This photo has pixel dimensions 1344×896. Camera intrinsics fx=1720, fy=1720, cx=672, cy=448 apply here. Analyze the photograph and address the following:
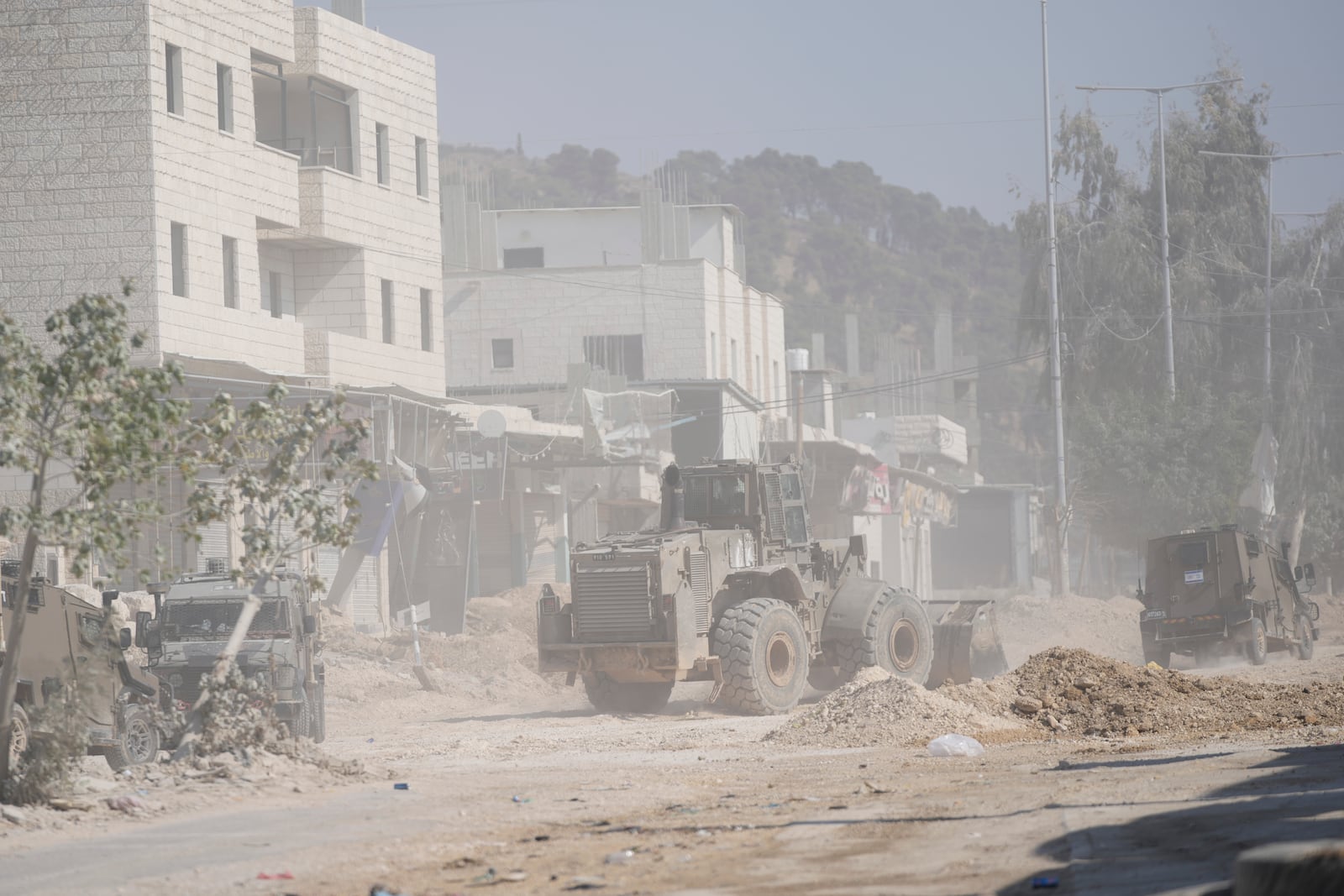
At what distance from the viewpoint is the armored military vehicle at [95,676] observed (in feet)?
54.5

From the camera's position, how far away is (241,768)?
13844mm

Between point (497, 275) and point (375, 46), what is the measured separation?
1662 centimetres

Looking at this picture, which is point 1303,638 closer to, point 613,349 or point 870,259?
point 613,349

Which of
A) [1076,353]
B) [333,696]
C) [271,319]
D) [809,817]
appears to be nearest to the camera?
[809,817]

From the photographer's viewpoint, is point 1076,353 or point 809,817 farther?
point 1076,353

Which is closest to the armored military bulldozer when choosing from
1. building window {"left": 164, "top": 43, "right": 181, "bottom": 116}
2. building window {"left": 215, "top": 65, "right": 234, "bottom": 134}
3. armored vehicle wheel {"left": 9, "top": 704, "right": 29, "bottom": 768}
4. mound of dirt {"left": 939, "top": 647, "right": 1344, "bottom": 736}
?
mound of dirt {"left": 939, "top": 647, "right": 1344, "bottom": 736}

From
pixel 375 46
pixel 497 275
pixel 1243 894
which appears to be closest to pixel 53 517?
pixel 1243 894

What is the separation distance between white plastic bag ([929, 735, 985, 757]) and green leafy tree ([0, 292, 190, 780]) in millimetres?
7394

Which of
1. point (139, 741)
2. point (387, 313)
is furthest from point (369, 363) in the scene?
point (139, 741)

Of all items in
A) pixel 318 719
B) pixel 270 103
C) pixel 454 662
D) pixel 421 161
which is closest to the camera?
pixel 318 719

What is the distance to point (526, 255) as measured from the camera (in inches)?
2386

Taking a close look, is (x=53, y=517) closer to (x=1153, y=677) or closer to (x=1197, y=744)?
(x=1197, y=744)

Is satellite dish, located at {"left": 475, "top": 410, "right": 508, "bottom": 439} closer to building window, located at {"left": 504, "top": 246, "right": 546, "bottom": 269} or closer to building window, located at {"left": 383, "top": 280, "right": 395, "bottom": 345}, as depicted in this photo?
building window, located at {"left": 383, "top": 280, "right": 395, "bottom": 345}

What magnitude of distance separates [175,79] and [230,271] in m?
3.86
